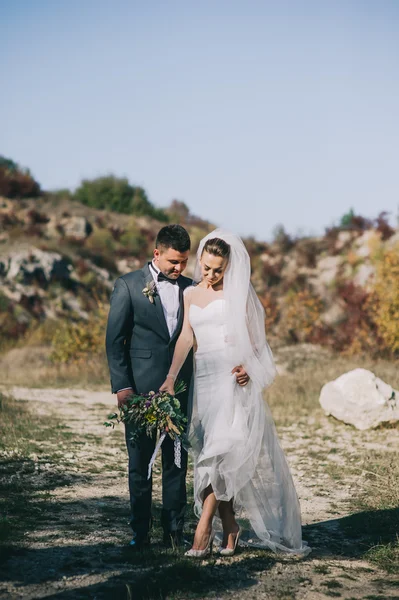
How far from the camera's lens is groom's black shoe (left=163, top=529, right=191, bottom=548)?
4887 mm

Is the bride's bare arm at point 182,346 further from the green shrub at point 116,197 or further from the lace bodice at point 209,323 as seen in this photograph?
the green shrub at point 116,197

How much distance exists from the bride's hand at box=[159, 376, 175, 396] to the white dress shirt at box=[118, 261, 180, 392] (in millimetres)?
376

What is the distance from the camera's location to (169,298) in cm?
505

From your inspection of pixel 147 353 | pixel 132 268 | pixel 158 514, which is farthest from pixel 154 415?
pixel 132 268

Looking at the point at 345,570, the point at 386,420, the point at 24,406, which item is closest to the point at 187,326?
the point at 345,570

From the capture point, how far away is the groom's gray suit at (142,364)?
190 inches

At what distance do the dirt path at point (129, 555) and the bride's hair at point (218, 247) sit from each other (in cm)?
215

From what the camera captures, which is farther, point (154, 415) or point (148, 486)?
point (148, 486)

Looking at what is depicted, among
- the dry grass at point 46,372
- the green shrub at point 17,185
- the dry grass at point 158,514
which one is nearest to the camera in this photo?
the dry grass at point 158,514

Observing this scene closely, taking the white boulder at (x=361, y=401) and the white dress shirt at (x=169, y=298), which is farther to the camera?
the white boulder at (x=361, y=401)

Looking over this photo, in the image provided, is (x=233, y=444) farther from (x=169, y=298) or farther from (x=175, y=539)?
(x=169, y=298)

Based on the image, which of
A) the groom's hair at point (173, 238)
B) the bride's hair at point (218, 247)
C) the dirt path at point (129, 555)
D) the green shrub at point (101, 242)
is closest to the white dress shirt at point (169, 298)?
the groom's hair at point (173, 238)

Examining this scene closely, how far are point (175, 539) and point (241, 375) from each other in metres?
1.34

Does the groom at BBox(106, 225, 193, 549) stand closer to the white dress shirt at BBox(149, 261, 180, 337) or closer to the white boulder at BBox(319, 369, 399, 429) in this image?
the white dress shirt at BBox(149, 261, 180, 337)
